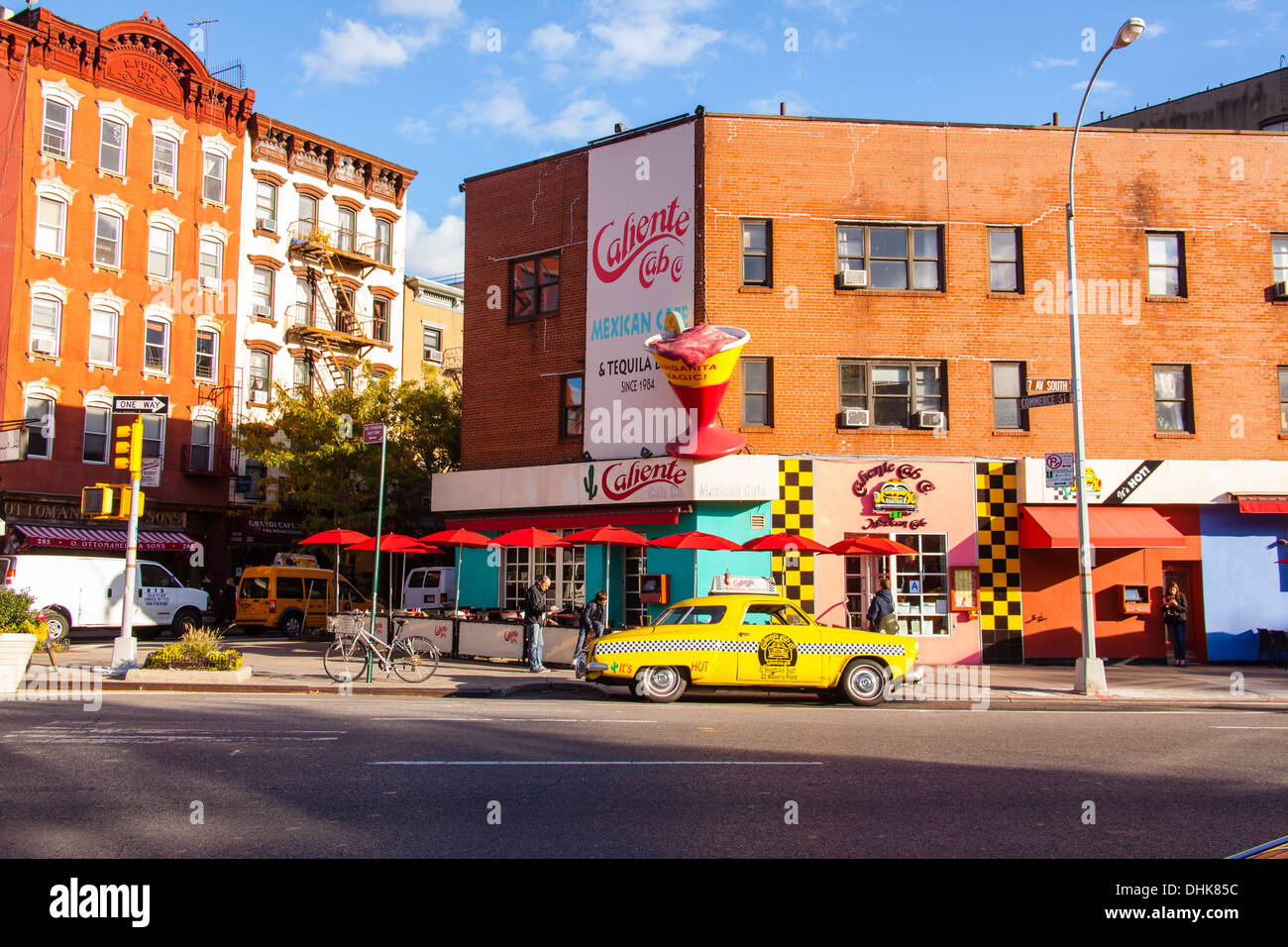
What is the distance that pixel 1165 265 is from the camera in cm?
2397

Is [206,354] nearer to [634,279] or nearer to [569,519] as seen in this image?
[569,519]

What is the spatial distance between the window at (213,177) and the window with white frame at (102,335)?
6598 mm

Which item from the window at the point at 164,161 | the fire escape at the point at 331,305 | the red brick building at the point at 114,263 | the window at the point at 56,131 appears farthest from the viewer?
the fire escape at the point at 331,305

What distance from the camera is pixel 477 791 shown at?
26.2 feet

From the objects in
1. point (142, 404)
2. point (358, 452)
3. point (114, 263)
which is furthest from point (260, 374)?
point (142, 404)

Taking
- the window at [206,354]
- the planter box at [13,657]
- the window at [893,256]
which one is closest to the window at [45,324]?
the window at [206,354]

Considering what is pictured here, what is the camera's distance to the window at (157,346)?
125 feet

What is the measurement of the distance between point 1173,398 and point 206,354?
34907 millimetres

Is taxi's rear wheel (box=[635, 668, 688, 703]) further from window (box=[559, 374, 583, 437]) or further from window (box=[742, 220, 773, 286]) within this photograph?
window (box=[742, 220, 773, 286])

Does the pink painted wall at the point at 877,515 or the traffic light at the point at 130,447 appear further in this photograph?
the pink painted wall at the point at 877,515

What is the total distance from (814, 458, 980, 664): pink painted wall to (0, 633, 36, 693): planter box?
51.3 ft

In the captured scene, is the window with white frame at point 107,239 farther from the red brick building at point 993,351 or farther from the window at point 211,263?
the red brick building at point 993,351

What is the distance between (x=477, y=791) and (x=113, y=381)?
115 feet
